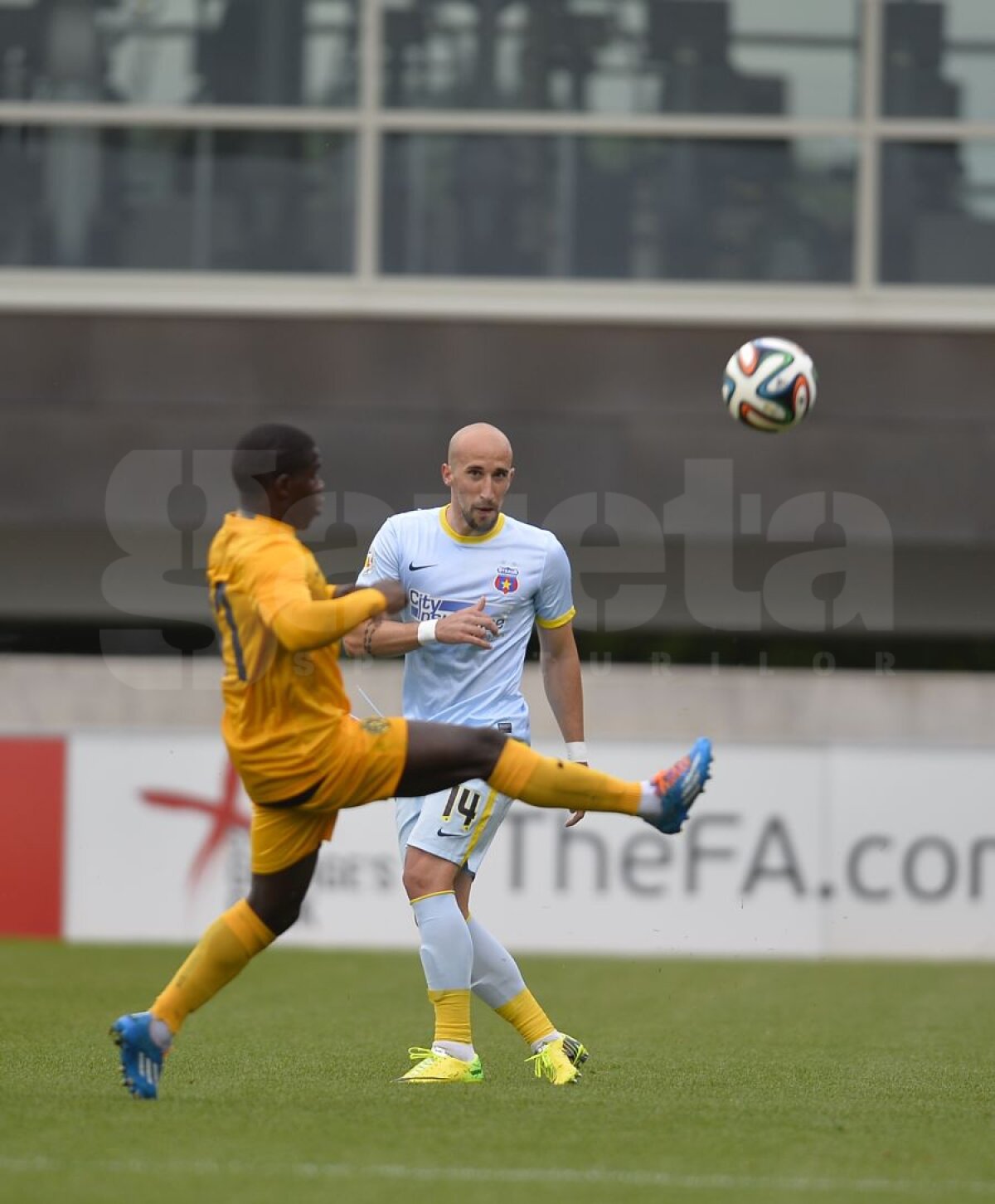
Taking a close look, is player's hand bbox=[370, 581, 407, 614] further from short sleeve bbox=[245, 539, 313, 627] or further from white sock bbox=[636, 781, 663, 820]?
white sock bbox=[636, 781, 663, 820]

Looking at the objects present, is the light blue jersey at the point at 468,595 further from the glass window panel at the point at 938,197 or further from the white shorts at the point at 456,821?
the glass window panel at the point at 938,197

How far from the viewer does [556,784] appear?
6277 mm

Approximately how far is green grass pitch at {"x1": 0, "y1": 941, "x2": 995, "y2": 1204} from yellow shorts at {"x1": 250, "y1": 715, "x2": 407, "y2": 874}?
82 cm

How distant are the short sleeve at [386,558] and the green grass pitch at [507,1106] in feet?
5.93

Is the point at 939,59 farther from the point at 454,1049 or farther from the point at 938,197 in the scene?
the point at 454,1049

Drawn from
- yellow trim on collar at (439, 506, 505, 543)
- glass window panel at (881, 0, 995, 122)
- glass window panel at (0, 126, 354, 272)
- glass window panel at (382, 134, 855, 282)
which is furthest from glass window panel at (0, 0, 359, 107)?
yellow trim on collar at (439, 506, 505, 543)

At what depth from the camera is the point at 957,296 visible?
17.1 m

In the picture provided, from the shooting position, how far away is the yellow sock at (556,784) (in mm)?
6234

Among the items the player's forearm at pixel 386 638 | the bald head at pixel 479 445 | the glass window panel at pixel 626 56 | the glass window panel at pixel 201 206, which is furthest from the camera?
the glass window panel at pixel 201 206

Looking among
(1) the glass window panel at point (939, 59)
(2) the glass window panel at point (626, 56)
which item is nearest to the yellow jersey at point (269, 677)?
(2) the glass window panel at point (626, 56)

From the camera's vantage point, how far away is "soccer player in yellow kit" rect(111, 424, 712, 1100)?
614cm

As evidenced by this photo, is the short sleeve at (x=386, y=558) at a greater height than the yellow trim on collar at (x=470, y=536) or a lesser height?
lesser

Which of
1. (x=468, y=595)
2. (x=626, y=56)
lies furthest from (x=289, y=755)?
(x=626, y=56)

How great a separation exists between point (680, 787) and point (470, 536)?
1.52 m
